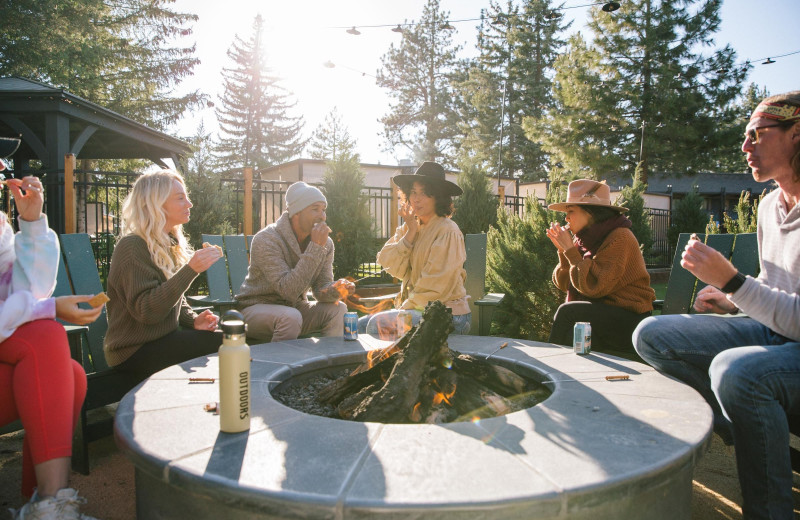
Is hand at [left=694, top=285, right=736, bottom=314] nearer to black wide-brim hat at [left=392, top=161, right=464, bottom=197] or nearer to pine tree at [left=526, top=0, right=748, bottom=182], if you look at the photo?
black wide-brim hat at [left=392, top=161, right=464, bottom=197]

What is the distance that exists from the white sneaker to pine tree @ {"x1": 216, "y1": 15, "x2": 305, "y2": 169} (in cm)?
4151

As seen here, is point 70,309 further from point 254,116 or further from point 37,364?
point 254,116

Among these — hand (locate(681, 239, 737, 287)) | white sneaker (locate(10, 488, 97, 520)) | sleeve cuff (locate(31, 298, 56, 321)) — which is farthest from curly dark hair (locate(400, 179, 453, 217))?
white sneaker (locate(10, 488, 97, 520))

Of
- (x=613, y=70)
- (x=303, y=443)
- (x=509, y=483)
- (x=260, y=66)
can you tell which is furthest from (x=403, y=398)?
(x=260, y=66)

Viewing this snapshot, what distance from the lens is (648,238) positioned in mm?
10984

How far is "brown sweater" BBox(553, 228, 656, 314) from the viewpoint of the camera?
3.64 meters

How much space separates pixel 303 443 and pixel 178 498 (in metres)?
0.39

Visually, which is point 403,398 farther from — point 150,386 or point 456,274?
point 456,274

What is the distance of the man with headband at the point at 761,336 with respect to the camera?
1.89 metres

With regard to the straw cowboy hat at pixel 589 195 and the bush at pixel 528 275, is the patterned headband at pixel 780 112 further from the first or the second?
the bush at pixel 528 275

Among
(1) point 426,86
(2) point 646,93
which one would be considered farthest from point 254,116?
(2) point 646,93

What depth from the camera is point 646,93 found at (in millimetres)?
20000

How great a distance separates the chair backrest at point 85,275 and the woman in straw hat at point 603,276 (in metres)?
3.12

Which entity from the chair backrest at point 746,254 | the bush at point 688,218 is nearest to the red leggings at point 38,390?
the chair backrest at point 746,254
